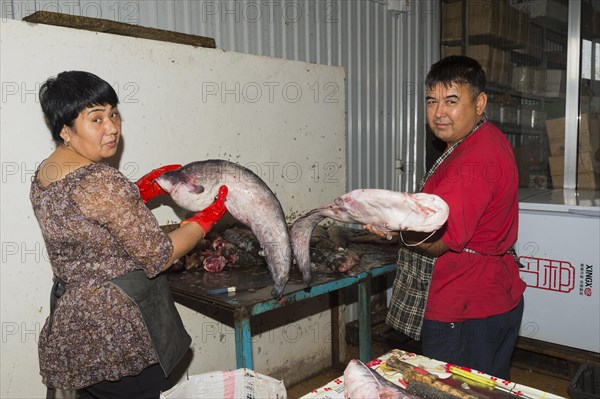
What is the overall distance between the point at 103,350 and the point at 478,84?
6.76 feet

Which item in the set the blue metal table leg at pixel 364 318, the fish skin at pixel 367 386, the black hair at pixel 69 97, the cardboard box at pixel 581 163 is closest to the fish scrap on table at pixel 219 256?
the blue metal table leg at pixel 364 318

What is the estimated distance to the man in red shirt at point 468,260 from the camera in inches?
88.8

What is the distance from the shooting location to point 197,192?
105 inches

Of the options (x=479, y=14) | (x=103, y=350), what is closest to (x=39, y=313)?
(x=103, y=350)

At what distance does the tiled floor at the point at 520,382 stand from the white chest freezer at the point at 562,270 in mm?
343

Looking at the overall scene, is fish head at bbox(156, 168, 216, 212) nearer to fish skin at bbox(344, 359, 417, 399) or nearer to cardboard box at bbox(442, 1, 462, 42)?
fish skin at bbox(344, 359, 417, 399)

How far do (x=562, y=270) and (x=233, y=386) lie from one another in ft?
10.0

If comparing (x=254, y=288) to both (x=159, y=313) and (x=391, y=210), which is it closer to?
(x=159, y=313)

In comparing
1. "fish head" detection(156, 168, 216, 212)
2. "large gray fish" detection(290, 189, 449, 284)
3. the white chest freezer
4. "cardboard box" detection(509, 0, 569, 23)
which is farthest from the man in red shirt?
"cardboard box" detection(509, 0, 569, 23)

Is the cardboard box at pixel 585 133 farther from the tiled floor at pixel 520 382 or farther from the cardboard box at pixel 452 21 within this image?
the tiled floor at pixel 520 382

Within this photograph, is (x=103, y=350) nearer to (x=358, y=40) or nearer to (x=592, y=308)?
(x=592, y=308)

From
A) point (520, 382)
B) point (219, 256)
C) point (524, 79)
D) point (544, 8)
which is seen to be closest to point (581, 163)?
point (524, 79)

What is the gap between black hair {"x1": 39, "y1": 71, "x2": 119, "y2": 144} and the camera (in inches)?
82.4

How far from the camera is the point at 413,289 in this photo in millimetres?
2471
